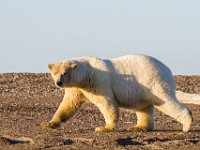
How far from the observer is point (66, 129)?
43.1ft

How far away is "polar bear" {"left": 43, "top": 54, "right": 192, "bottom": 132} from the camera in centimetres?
1246

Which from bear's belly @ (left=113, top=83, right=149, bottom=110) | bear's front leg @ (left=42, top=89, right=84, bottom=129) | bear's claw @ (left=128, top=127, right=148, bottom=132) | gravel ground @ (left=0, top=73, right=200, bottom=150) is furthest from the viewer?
bear's front leg @ (left=42, top=89, right=84, bottom=129)

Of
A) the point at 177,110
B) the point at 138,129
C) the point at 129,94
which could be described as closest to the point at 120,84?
the point at 129,94

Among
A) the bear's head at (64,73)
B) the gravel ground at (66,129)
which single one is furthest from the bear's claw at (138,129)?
the bear's head at (64,73)

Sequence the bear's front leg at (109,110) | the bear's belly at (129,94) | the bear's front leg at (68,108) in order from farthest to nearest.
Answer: the bear's front leg at (68,108), the bear's belly at (129,94), the bear's front leg at (109,110)

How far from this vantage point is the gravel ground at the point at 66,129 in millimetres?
10961

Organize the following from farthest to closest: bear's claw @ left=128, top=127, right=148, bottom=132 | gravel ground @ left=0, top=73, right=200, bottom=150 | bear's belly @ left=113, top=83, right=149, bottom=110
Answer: bear's claw @ left=128, top=127, right=148, bottom=132 < bear's belly @ left=113, top=83, right=149, bottom=110 < gravel ground @ left=0, top=73, right=200, bottom=150

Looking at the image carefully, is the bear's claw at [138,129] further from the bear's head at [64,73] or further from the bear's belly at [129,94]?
the bear's head at [64,73]

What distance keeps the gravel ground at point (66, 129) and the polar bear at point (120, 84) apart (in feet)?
1.33

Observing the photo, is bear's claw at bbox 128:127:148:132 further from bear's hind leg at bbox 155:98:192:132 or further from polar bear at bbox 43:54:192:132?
bear's hind leg at bbox 155:98:192:132

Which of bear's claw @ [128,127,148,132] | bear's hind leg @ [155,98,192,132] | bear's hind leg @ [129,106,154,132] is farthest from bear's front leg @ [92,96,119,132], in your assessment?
bear's hind leg @ [155,98,192,132]

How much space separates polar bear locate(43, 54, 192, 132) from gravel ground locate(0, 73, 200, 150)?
1.33ft

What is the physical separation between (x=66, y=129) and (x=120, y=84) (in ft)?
4.48

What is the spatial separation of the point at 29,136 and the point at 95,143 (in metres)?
1.20
